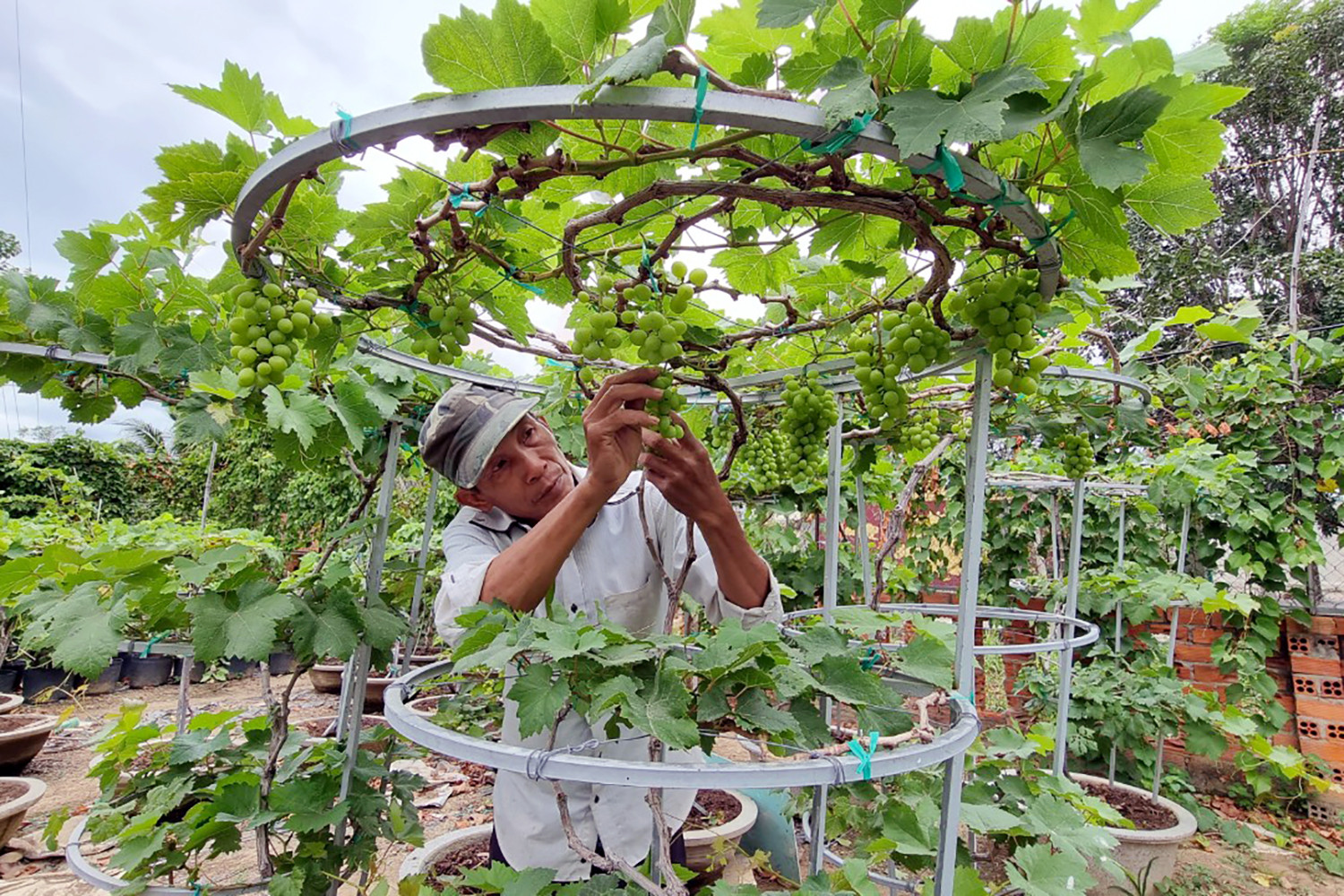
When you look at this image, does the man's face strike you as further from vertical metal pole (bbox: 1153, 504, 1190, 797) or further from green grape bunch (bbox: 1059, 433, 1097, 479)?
vertical metal pole (bbox: 1153, 504, 1190, 797)

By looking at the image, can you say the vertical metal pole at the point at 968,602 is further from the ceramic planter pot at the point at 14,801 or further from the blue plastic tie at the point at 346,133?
the ceramic planter pot at the point at 14,801

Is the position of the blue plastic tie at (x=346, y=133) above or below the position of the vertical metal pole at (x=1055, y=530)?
above

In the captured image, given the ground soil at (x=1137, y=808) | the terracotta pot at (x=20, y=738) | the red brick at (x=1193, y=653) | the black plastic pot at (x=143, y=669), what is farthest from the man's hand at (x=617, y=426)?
the black plastic pot at (x=143, y=669)

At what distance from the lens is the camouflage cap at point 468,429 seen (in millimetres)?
1454

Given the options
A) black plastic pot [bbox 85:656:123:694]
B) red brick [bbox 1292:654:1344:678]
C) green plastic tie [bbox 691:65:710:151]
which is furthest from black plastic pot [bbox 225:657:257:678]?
red brick [bbox 1292:654:1344:678]

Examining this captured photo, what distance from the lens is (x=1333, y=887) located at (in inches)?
124

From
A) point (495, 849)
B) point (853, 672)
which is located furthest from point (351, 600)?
point (853, 672)

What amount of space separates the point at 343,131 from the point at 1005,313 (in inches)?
37.2

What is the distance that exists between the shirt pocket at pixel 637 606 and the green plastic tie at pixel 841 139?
3.51 feet

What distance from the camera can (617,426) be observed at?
3.89ft

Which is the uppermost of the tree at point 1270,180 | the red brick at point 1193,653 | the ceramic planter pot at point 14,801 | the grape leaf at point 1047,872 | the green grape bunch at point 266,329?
the tree at point 1270,180

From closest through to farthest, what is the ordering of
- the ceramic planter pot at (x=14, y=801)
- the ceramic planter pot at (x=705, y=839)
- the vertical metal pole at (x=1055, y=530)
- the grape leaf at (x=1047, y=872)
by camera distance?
the grape leaf at (x=1047, y=872)
the ceramic planter pot at (x=705, y=839)
the ceramic planter pot at (x=14, y=801)
the vertical metal pole at (x=1055, y=530)

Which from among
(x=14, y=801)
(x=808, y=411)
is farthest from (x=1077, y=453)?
(x=14, y=801)

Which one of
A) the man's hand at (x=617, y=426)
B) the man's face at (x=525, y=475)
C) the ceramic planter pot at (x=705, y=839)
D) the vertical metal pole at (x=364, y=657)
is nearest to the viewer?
the man's hand at (x=617, y=426)
